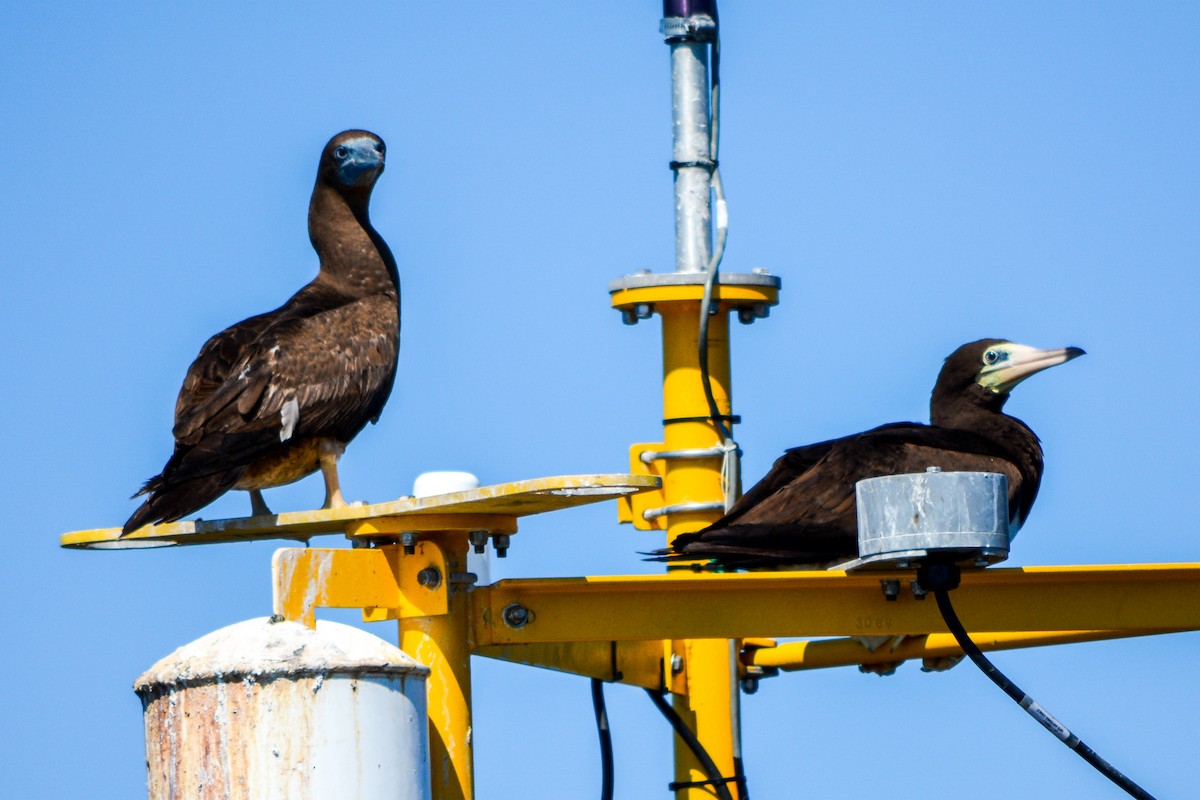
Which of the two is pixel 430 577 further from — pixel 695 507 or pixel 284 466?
pixel 695 507

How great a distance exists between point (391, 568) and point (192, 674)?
118cm

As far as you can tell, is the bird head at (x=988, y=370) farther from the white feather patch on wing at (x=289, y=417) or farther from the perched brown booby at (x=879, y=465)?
the white feather patch on wing at (x=289, y=417)

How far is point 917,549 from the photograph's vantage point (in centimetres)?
582

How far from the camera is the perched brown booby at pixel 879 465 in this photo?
7.42 metres

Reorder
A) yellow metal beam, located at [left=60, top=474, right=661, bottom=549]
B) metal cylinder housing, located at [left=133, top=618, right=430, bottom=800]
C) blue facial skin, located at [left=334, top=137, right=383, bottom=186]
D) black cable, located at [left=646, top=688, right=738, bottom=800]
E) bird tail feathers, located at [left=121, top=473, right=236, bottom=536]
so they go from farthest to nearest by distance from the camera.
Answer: blue facial skin, located at [left=334, top=137, right=383, bottom=186]
black cable, located at [left=646, top=688, right=738, bottom=800]
bird tail feathers, located at [left=121, top=473, right=236, bottom=536]
yellow metal beam, located at [left=60, top=474, right=661, bottom=549]
metal cylinder housing, located at [left=133, top=618, right=430, bottom=800]

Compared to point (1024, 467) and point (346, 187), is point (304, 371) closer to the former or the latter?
point (346, 187)

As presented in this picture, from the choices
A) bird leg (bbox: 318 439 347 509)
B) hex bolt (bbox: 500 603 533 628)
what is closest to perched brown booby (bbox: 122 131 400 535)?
bird leg (bbox: 318 439 347 509)

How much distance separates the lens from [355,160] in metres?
9.26

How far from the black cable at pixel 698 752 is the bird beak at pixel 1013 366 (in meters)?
2.62

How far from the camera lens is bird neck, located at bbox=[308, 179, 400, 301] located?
9086 mm

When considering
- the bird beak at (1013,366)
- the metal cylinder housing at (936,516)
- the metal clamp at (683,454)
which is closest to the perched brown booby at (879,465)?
the bird beak at (1013,366)

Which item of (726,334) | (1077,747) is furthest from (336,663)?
(726,334)

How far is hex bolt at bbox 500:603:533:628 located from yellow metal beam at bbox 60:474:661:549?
271 mm

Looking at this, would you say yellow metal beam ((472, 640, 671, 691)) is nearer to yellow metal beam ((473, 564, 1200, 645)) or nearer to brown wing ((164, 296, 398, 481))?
yellow metal beam ((473, 564, 1200, 645))
